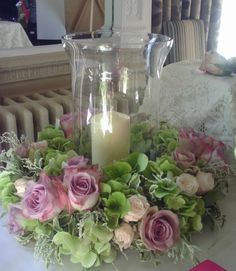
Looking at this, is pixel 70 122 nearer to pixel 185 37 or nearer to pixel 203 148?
pixel 203 148

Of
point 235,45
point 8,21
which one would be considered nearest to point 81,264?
point 8,21

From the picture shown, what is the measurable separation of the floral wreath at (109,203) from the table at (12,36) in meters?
1.05

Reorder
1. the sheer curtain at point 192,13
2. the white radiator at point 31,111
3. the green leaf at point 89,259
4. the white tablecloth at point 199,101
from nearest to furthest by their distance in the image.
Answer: the green leaf at point 89,259 → the white tablecloth at point 199,101 → the white radiator at point 31,111 → the sheer curtain at point 192,13

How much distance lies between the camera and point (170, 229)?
593 millimetres

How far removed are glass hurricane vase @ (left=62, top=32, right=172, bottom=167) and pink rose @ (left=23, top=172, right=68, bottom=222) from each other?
143 mm

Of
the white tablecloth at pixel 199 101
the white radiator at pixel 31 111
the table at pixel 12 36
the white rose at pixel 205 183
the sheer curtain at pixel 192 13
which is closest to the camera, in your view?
the white rose at pixel 205 183

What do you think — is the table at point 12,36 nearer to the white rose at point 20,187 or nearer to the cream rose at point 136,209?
the white rose at point 20,187

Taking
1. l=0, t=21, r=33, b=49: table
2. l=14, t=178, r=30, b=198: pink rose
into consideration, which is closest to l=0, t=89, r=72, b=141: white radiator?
l=0, t=21, r=33, b=49: table

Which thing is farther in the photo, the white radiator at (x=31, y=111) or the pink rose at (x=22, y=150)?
the white radiator at (x=31, y=111)

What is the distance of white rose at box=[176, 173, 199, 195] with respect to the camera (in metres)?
0.65

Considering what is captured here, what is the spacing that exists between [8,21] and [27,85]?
30 centimetres

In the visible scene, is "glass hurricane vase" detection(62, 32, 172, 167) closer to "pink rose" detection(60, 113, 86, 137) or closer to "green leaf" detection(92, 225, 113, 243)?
Result: "pink rose" detection(60, 113, 86, 137)

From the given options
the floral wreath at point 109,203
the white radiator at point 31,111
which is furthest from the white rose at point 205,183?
the white radiator at point 31,111

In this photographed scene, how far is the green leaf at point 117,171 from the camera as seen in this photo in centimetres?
66
